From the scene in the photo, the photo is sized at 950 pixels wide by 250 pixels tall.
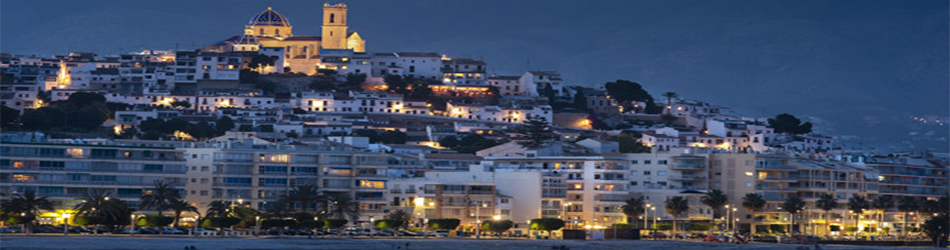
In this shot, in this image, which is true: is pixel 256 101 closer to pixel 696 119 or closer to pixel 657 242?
pixel 696 119

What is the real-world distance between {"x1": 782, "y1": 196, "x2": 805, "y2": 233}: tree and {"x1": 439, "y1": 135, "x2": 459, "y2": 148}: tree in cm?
4320

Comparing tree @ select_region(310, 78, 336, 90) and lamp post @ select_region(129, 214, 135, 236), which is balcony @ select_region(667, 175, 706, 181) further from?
tree @ select_region(310, 78, 336, 90)

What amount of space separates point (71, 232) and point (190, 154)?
16494 mm

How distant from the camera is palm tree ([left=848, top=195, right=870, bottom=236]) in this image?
404 feet

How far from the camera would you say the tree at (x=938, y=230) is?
371ft

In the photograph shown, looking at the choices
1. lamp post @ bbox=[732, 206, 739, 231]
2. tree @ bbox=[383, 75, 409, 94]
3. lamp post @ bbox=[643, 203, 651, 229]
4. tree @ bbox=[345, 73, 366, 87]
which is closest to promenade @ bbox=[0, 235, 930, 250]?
lamp post @ bbox=[643, 203, 651, 229]

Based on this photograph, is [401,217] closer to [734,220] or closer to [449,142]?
[734,220]

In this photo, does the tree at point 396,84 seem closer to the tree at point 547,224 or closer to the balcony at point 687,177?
the balcony at point 687,177

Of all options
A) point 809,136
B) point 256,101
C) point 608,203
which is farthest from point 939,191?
point 256,101

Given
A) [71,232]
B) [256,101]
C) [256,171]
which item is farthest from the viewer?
[256,101]

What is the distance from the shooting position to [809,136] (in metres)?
190

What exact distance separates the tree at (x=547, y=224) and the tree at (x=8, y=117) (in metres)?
60.0

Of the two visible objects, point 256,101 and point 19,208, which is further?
point 256,101

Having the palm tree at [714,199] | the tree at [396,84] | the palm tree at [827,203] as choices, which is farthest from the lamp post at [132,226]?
the tree at [396,84]
